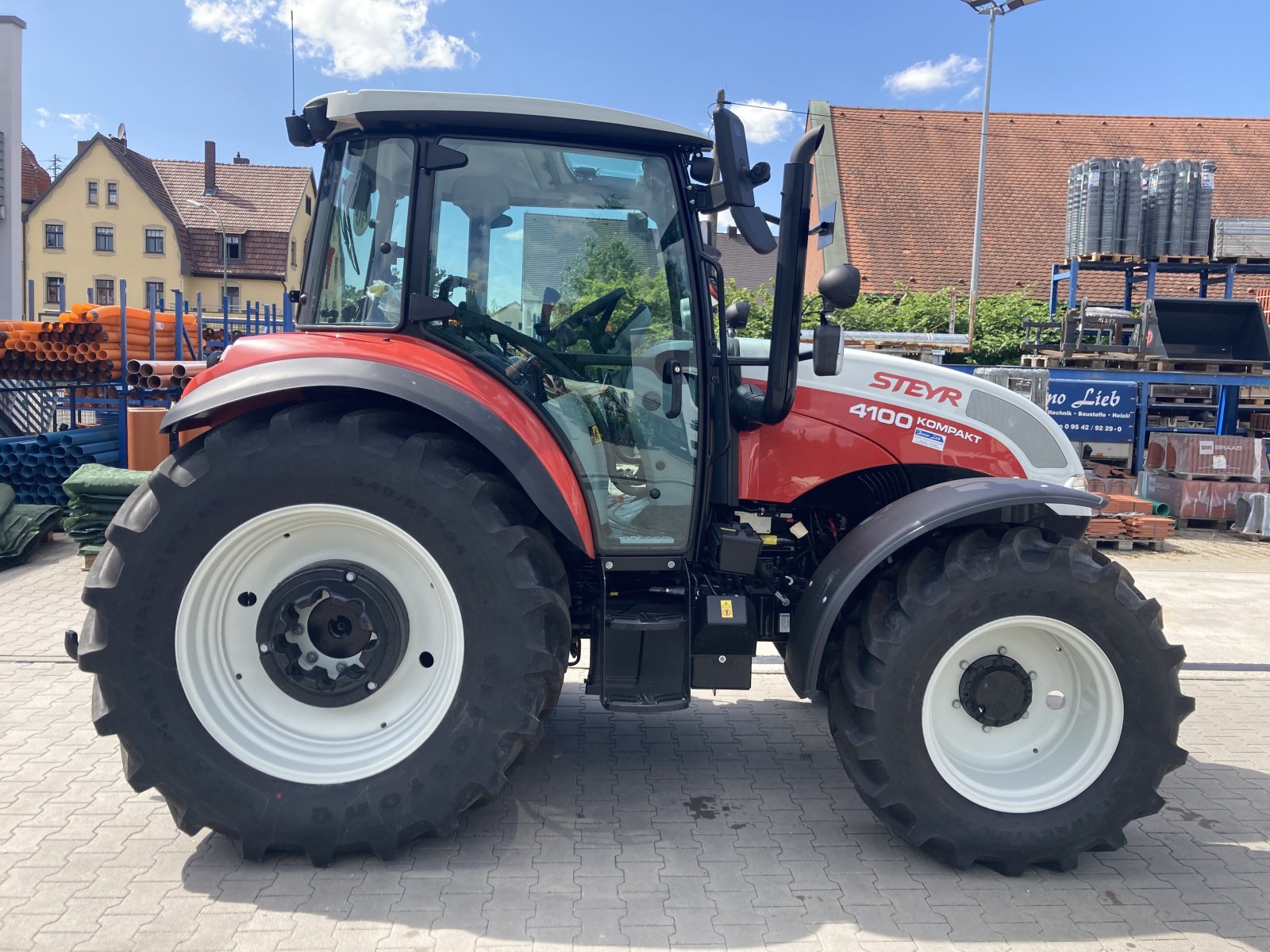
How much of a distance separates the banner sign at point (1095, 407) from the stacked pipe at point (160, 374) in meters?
9.87

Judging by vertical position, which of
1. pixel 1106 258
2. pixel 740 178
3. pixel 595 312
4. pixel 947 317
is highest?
pixel 1106 258

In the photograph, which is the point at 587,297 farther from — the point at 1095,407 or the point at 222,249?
the point at 222,249

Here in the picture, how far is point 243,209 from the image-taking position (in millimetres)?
43438

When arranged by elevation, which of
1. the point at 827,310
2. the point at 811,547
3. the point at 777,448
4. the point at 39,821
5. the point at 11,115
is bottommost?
the point at 39,821

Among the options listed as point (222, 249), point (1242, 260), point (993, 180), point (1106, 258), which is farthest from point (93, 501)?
point (222, 249)

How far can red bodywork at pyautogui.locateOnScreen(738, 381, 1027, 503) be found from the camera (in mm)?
3598

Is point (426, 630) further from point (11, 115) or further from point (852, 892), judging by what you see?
point (11, 115)

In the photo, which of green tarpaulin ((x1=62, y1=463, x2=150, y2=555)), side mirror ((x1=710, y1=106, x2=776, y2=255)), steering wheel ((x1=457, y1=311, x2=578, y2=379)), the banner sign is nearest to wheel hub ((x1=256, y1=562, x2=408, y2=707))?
steering wheel ((x1=457, y1=311, x2=578, y2=379))

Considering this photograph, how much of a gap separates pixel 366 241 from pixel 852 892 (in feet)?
9.02

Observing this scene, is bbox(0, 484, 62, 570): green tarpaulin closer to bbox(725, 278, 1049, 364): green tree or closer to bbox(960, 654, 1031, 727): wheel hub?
bbox(960, 654, 1031, 727): wheel hub

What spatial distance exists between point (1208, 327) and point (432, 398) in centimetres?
1251

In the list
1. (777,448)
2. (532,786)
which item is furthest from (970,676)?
(532,786)

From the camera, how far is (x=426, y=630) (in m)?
3.21

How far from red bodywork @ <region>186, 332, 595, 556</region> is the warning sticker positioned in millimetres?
1334
